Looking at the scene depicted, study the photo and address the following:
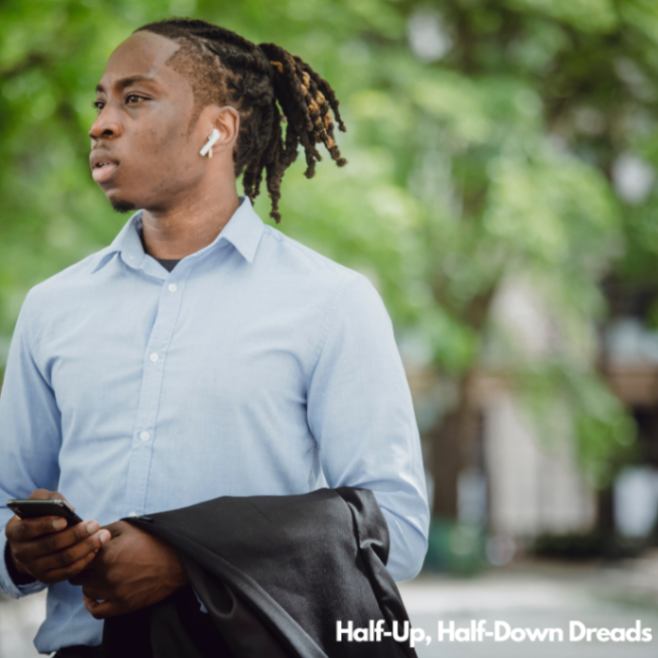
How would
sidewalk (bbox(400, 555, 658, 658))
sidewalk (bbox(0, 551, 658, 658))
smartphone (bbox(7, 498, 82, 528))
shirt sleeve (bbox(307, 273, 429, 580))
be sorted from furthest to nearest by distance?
sidewalk (bbox(400, 555, 658, 658))
sidewalk (bbox(0, 551, 658, 658))
shirt sleeve (bbox(307, 273, 429, 580))
smartphone (bbox(7, 498, 82, 528))

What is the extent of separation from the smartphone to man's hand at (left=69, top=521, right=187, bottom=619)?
7cm

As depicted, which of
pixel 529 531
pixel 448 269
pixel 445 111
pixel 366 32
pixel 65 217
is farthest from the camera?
pixel 529 531

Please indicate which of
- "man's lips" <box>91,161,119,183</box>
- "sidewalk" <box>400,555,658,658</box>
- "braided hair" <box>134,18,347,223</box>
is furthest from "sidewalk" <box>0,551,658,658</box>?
"man's lips" <box>91,161,119,183</box>

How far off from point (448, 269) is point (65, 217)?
8454 millimetres

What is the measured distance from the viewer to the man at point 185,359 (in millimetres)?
1946

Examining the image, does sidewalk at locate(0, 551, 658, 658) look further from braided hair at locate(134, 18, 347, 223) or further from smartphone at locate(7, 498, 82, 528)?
smartphone at locate(7, 498, 82, 528)

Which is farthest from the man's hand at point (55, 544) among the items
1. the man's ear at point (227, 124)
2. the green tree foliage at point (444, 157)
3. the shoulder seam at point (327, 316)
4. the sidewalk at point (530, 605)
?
the sidewalk at point (530, 605)

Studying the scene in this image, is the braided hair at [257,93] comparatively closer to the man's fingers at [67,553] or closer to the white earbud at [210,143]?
the white earbud at [210,143]

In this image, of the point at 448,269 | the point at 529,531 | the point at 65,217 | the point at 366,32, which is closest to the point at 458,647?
the point at 65,217

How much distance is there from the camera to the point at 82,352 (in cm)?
203

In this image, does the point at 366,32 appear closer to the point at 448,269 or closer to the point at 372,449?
the point at 448,269

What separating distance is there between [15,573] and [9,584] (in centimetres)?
3

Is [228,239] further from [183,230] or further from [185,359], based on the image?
[185,359]

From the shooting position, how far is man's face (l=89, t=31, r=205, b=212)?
202cm
